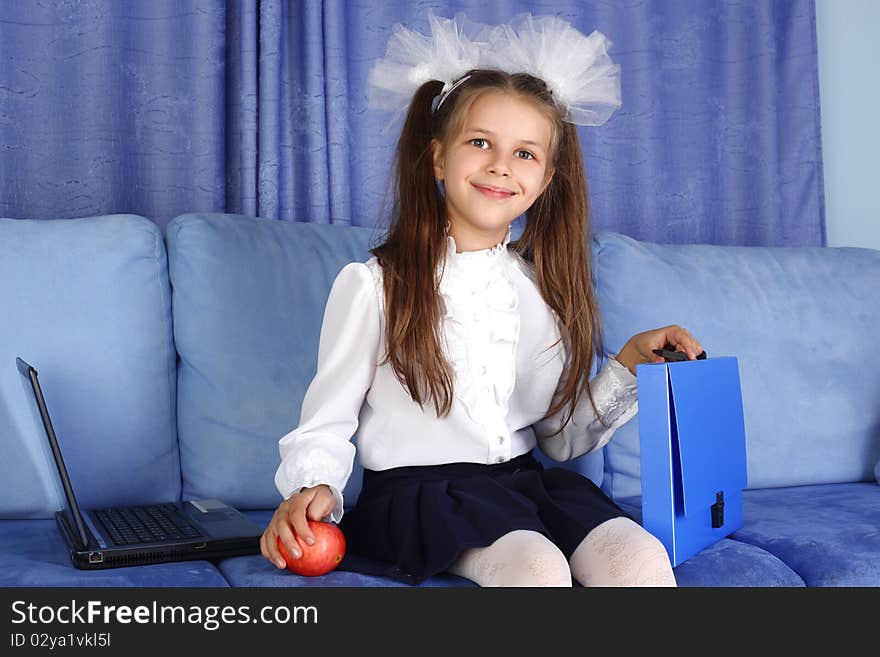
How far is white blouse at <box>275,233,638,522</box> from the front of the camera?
4.12 feet

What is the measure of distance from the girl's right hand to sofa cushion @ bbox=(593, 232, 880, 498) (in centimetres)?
66

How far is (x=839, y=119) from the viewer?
7.66ft

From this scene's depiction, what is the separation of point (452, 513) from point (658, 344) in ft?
1.22

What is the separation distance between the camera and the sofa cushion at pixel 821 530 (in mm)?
1205

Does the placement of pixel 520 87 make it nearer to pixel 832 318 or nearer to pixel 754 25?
pixel 832 318

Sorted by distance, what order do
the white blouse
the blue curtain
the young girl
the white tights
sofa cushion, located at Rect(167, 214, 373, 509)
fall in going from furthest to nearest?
1. the blue curtain
2. sofa cushion, located at Rect(167, 214, 373, 509)
3. the white blouse
4. the young girl
5. the white tights

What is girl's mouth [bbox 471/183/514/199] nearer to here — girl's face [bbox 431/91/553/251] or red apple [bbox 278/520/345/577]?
girl's face [bbox 431/91/553/251]

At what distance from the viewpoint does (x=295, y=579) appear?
3.59 feet

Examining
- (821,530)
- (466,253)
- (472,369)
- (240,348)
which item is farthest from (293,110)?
(821,530)

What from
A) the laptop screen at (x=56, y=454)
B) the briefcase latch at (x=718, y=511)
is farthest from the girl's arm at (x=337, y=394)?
the briefcase latch at (x=718, y=511)

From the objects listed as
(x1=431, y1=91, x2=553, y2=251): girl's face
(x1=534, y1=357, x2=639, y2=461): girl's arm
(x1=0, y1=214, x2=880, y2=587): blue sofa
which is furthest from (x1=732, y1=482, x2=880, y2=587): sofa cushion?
(x1=431, y1=91, x2=553, y2=251): girl's face

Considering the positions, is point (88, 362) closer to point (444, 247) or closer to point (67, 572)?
point (67, 572)

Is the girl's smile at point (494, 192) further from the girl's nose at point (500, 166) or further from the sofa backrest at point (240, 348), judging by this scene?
the sofa backrest at point (240, 348)
